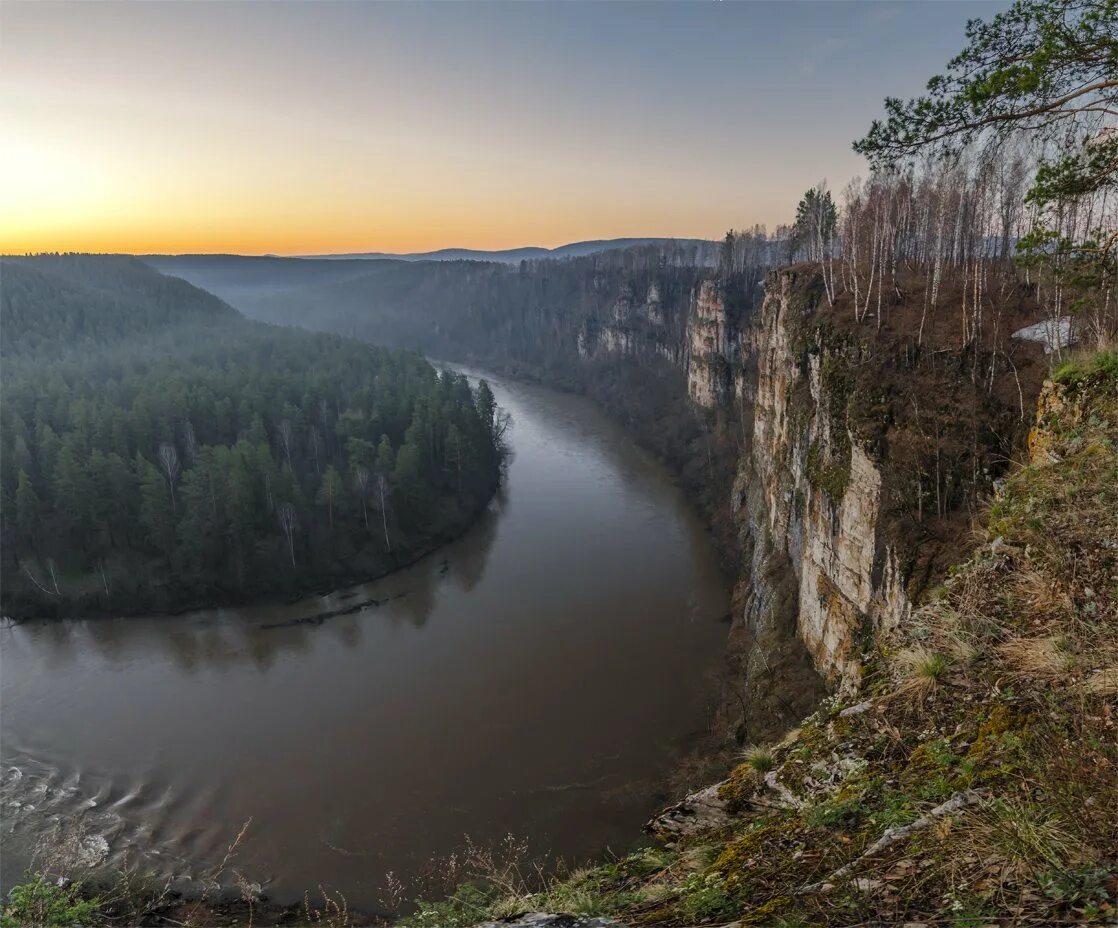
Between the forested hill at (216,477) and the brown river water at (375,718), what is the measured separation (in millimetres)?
2637

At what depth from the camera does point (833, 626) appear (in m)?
20.1

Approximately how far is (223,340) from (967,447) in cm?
8998

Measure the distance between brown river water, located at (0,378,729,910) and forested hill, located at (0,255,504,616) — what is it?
8.65 ft

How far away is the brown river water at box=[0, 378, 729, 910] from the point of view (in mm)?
19125

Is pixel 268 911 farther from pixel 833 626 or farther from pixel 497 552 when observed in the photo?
pixel 497 552

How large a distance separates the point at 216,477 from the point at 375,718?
2111 centimetres

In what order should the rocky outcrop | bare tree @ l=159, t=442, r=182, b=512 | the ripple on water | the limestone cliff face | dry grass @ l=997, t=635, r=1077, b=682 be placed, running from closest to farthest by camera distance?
Result: dry grass @ l=997, t=635, r=1077, b=682 < the limestone cliff face < the ripple on water < bare tree @ l=159, t=442, r=182, b=512 < the rocky outcrop

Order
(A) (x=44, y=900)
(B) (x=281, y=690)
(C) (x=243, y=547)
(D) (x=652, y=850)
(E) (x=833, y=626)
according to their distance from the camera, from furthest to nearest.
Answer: (C) (x=243, y=547) → (B) (x=281, y=690) → (E) (x=833, y=626) → (A) (x=44, y=900) → (D) (x=652, y=850)

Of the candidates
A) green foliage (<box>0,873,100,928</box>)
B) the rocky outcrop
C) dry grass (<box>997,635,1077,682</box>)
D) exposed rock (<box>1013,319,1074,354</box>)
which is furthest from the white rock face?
dry grass (<box>997,635,1077,682</box>)

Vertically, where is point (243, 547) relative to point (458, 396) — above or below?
below

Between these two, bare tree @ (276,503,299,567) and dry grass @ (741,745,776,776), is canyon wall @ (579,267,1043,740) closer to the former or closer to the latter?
dry grass @ (741,745,776,776)

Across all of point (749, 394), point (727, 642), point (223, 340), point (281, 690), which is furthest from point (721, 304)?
point (223, 340)

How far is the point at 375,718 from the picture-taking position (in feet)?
79.0

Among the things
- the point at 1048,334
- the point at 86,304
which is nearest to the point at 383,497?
the point at 1048,334
